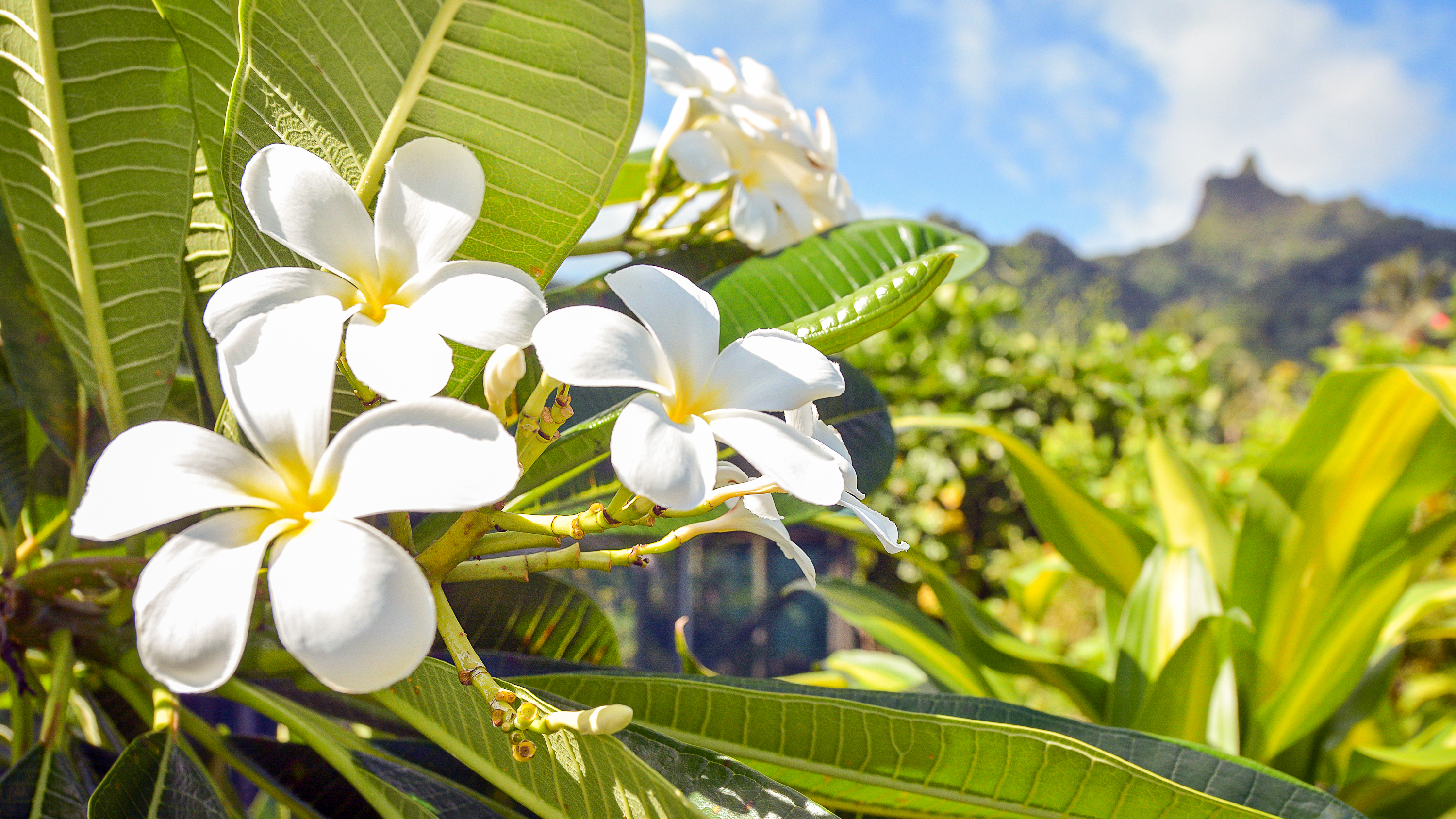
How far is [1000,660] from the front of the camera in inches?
53.4

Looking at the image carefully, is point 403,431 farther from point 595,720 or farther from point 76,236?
point 76,236

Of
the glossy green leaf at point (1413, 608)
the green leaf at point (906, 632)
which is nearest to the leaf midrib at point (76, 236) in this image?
the green leaf at point (906, 632)

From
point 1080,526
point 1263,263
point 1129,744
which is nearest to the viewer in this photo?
point 1129,744

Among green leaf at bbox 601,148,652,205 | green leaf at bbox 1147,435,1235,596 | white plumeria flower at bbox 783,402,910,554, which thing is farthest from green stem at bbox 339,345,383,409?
green leaf at bbox 1147,435,1235,596

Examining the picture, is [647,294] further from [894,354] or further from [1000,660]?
[894,354]

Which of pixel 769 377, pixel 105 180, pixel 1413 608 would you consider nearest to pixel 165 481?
pixel 769 377

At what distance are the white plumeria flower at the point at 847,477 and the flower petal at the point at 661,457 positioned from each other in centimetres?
9

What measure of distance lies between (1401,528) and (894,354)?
2284 millimetres

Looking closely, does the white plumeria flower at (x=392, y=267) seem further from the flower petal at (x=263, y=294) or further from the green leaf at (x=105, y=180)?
the green leaf at (x=105, y=180)

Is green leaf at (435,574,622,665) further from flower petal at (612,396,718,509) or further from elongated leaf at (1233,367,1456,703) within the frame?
→ elongated leaf at (1233,367,1456,703)

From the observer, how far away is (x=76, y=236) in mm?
604

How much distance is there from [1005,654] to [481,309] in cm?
118

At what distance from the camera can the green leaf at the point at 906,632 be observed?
1.38 metres

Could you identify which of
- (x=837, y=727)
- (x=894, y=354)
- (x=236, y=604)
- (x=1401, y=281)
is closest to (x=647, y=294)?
(x=236, y=604)
